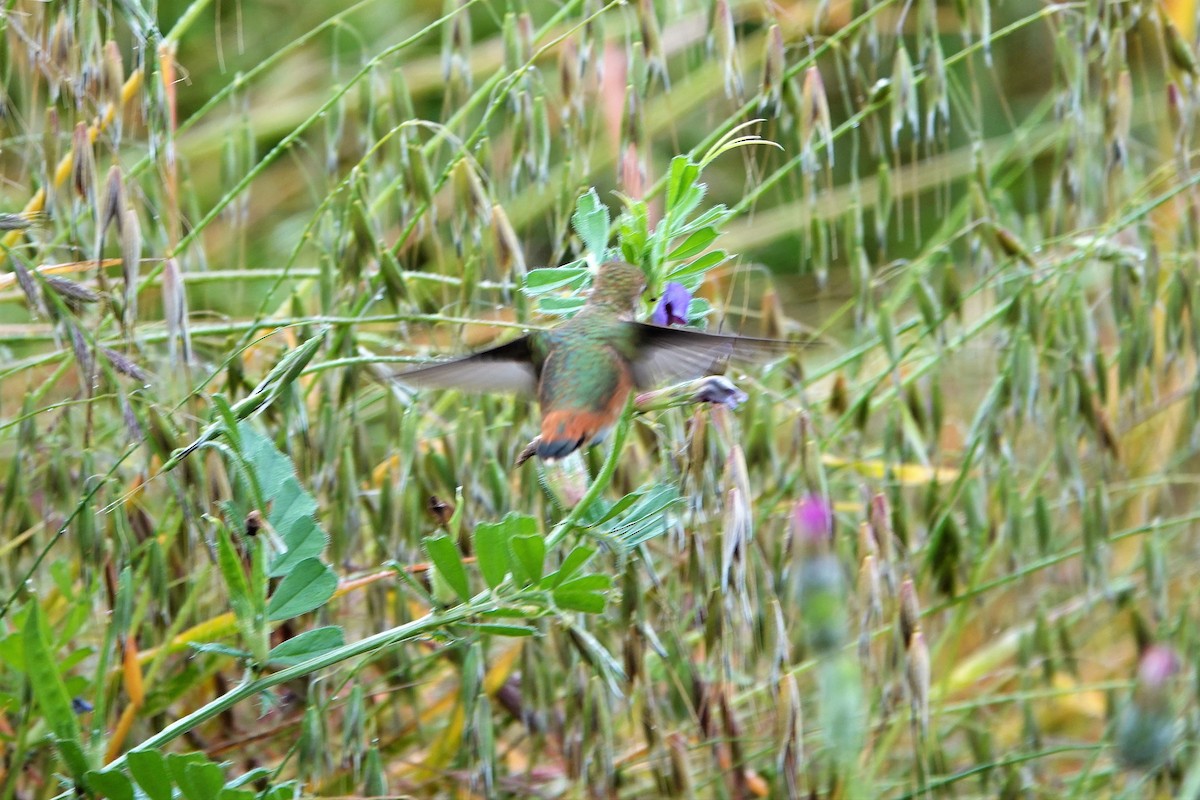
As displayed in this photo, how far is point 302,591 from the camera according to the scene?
106cm

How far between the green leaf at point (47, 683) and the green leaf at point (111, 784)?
0.15 ft

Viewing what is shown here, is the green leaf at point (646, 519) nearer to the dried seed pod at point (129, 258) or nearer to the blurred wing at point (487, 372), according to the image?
the blurred wing at point (487, 372)

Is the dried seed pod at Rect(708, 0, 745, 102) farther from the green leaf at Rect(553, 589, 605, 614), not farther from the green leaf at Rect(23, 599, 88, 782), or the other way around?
the green leaf at Rect(23, 599, 88, 782)

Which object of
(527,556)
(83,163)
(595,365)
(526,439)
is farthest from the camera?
(526,439)

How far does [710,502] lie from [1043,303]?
0.56m

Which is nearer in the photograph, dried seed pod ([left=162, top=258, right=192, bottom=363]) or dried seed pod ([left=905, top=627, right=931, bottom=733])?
dried seed pod ([left=162, top=258, right=192, bottom=363])

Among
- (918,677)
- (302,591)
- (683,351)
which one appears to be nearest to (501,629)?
(302,591)

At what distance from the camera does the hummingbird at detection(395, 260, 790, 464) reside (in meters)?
1.16

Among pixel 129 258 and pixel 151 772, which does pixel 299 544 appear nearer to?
pixel 151 772

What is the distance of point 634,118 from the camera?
1.53 metres

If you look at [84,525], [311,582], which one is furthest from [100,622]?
[311,582]

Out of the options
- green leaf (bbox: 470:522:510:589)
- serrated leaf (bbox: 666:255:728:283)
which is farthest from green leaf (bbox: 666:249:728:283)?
green leaf (bbox: 470:522:510:589)

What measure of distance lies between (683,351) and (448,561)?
0.28 meters

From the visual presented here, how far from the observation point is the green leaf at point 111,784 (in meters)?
1.02
